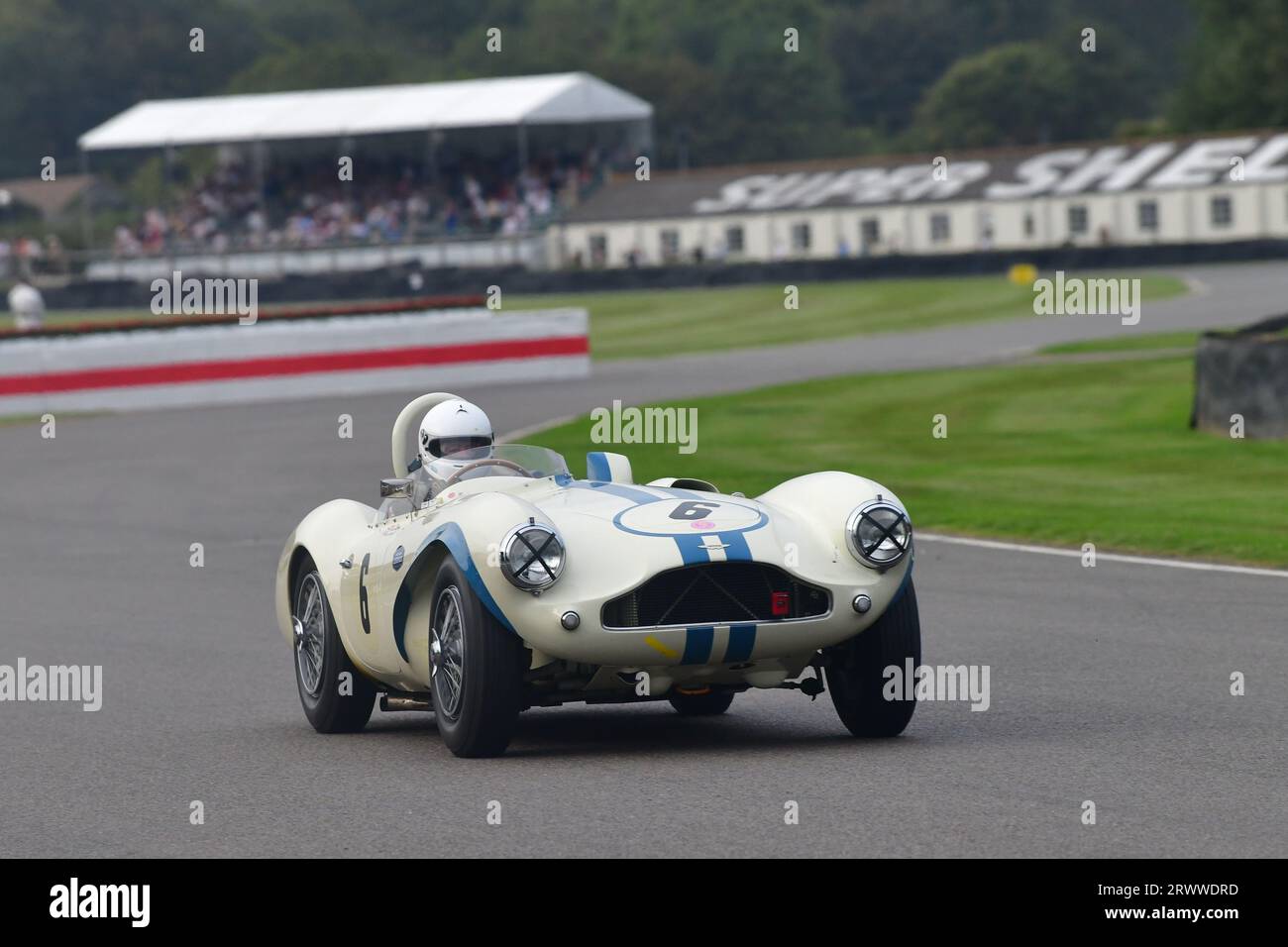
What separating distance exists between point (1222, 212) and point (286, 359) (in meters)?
37.3

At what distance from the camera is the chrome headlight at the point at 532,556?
7340mm

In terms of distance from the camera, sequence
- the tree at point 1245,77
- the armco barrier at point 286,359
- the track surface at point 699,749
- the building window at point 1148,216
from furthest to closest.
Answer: the tree at point 1245,77 < the building window at point 1148,216 < the armco barrier at point 286,359 < the track surface at point 699,749

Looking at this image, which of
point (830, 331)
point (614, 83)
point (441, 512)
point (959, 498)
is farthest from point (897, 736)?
point (614, 83)

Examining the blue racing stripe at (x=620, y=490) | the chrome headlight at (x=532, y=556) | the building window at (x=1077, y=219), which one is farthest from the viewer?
the building window at (x=1077, y=219)

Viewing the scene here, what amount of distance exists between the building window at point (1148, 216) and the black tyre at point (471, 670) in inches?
2238

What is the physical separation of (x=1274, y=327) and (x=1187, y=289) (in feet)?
76.0

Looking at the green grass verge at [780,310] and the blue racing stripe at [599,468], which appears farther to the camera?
the green grass verge at [780,310]

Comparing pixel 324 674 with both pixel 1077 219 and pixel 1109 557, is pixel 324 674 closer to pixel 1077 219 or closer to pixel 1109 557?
pixel 1109 557

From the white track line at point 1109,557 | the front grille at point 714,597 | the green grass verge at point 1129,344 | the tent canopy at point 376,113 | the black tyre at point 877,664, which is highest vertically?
the tent canopy at point 376,113

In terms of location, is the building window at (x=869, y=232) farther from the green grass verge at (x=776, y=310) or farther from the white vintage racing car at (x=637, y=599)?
the white vintage racing car at (x=637, y=599)

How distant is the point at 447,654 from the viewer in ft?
25.3

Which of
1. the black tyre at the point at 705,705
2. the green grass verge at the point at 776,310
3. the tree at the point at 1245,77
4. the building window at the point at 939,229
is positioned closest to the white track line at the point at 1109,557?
the black tyre at the point at 705,705

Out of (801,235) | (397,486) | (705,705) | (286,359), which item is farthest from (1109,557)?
(801,235)

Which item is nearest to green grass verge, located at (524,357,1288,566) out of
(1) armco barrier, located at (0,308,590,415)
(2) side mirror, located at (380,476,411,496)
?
(1) armco barrier, located at (0,308,590,415)
